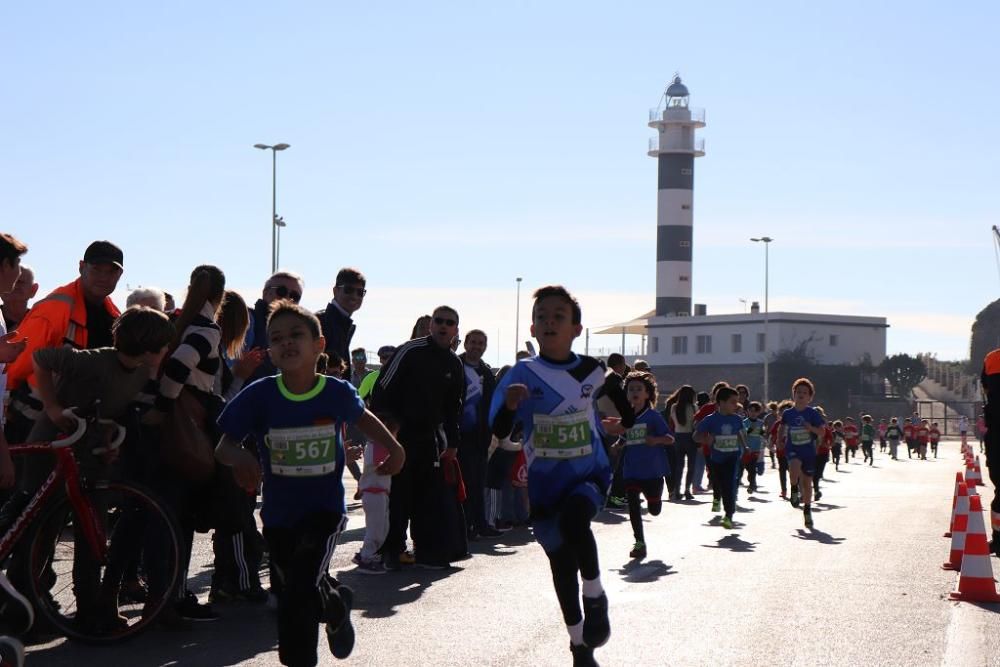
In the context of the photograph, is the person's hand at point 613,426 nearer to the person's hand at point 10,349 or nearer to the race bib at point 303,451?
the race bib at point 303,451

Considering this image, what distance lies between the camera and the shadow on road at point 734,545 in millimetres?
13429

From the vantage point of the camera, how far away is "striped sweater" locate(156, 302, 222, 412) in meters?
8.05

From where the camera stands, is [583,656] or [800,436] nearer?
[583,656]

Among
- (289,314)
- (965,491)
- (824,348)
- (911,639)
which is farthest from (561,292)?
(824,348)

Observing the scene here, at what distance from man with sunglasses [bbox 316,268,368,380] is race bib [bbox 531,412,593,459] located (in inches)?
177

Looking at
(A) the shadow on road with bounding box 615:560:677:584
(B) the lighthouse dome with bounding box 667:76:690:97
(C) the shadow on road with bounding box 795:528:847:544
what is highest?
(B) the lighthouse dome with bounding box 667:76:690:97

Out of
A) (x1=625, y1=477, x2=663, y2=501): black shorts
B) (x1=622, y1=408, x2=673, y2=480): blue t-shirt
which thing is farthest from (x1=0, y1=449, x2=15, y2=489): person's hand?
(x1=622, y1=408, x2=673, y2=480): blue t-shirt

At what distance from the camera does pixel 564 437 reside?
7422 mm

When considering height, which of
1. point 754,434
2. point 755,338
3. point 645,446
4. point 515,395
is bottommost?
point 754,434

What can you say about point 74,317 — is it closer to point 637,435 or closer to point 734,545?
point 637,435

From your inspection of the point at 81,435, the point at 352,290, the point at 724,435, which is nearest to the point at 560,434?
the point at 81,435

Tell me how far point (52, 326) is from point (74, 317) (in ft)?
0.67

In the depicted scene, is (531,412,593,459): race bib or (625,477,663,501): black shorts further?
(625,477,663,501): black shorts

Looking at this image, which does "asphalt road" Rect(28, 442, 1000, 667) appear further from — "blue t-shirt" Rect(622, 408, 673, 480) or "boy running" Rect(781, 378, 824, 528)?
"boy running" Rect(781, 378, 824, 528)
